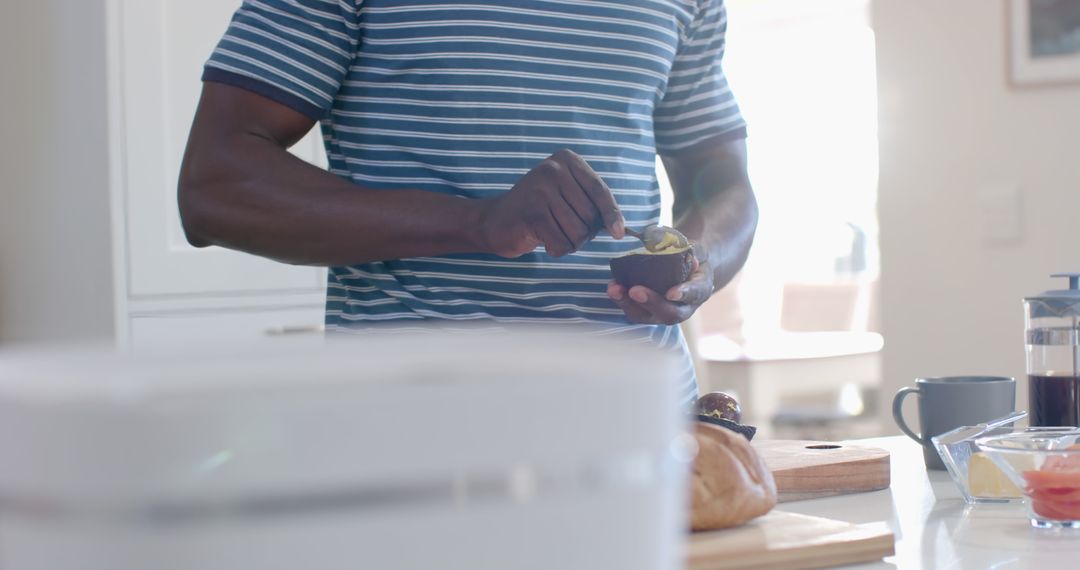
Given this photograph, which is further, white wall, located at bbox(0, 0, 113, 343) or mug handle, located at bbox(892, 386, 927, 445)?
white wall, located at bbox(0, 0, 113, 343)

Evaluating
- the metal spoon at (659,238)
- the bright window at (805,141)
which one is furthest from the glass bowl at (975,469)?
the bright window at (805,141)

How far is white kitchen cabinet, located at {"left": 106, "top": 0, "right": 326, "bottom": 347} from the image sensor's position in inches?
105

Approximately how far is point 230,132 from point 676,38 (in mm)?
515

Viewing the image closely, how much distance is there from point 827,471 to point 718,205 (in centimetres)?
44

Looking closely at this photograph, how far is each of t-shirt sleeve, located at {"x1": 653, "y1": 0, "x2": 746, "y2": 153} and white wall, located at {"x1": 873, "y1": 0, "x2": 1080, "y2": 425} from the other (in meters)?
1.83

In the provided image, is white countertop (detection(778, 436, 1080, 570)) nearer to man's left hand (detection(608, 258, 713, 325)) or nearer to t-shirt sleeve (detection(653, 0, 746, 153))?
man's left hand (detection(608, 258, 713, 325))

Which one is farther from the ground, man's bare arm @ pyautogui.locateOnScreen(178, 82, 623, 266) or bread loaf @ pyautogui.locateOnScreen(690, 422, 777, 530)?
man's bare arm @ pyautogui.locateOnScreen(178, 82, 623, 266)

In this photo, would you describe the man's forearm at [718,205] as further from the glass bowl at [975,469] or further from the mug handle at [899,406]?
the glass bowl at [975,469]

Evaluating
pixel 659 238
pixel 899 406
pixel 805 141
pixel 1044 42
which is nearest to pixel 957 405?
→ pixel 899 406

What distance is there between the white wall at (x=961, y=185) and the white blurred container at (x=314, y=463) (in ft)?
9.87

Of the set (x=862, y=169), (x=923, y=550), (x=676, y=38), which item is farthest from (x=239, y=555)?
(x=862, y=169)

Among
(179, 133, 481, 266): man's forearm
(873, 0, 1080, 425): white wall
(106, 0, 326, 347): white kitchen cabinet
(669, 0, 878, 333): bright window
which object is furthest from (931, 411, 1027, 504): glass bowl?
(669, 0, 878, 333): bright window

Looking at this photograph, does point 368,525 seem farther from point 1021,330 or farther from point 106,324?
point 1021,330

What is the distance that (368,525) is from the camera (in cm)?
17
